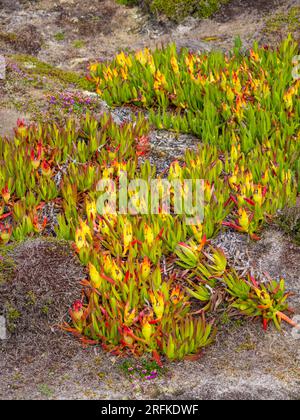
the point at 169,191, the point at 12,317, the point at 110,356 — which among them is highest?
the point at 169,191

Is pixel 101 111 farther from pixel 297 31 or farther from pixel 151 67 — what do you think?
pixel 297 31

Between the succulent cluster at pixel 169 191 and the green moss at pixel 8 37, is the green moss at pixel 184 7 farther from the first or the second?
the succulent cluster at pixel 169 191

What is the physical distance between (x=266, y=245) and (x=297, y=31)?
5.13 m

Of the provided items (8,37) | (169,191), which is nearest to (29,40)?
(8,37)

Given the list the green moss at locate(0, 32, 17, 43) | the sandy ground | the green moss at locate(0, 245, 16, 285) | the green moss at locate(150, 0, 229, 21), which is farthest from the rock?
the green moss at locate(0, 245, 16, 285)

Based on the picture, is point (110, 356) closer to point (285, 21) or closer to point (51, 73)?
point (51, 73)

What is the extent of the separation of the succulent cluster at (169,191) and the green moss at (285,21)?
5.74 ft

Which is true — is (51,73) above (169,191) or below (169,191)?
above

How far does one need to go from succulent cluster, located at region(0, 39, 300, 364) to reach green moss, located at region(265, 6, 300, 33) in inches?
68.8

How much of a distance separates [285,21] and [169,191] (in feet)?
17.5

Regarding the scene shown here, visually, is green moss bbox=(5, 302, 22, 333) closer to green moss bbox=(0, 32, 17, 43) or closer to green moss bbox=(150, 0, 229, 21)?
green moss bbox=(0, 32, 17, 43)

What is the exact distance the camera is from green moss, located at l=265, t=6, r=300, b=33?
30.8 ft

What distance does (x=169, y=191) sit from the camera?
546 cm

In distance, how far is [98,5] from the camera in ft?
37.9
